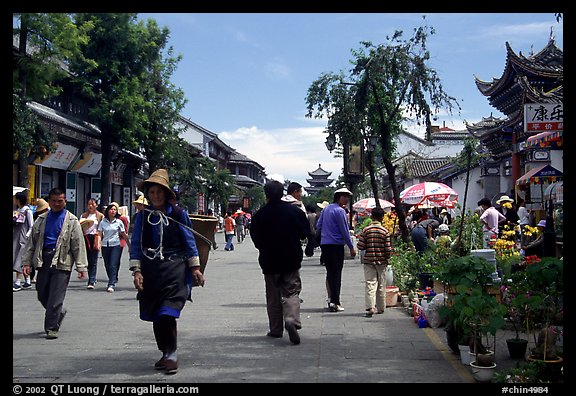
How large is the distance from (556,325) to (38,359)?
4985 mm

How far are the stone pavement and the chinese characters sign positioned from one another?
2.71m

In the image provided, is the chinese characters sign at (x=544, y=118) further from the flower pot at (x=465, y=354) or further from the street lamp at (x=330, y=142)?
the street lamp at (x=330, y=142)

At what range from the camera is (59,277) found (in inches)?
328

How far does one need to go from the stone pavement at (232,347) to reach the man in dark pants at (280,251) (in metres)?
0.39

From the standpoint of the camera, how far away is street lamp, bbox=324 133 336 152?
22858 millimetres

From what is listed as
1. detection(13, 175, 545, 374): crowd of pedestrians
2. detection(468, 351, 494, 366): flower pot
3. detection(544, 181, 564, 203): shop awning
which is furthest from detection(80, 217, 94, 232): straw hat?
detection(468, 351, 494, 366): flower pot

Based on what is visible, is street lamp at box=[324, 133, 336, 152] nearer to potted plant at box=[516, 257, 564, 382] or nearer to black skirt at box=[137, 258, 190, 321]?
potted plant at box=[516, 257, 564, 382]

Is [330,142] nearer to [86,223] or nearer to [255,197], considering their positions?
[86,223]

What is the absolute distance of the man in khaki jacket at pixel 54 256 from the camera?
8266mm

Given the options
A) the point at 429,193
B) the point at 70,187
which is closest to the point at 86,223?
the point at 429,193

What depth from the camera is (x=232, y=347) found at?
7.57 metres

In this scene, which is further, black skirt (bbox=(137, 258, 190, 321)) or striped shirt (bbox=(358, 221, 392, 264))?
striped shirt (bbox=(358, 221, 392, 264))
